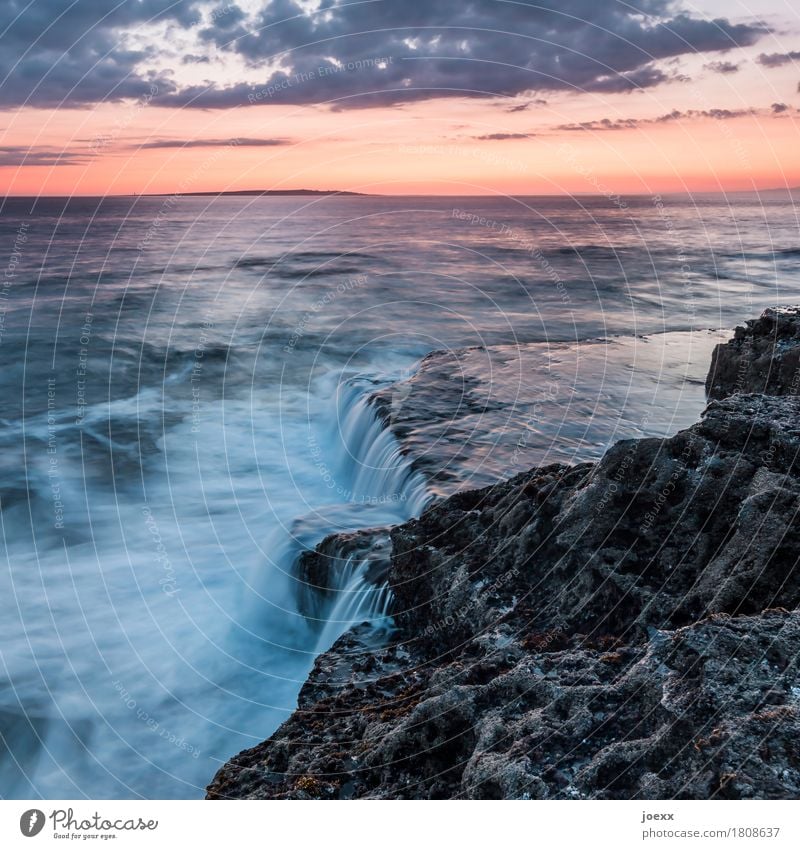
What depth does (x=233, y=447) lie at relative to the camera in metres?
17.1

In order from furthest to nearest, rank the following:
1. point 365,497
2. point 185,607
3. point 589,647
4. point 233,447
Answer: point 233,447 → point 365,497 → point 185,607 → point 589,647

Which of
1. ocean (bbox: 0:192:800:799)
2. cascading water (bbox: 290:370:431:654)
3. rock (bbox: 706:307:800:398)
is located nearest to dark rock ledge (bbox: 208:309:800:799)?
cascading water (bbox: 290:370:431:654)

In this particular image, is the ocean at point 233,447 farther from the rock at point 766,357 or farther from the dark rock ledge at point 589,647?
the rock at point 766,357

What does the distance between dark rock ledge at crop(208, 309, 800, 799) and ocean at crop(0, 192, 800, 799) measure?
51.0 inches

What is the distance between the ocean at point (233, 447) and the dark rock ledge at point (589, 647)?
1.30 metres

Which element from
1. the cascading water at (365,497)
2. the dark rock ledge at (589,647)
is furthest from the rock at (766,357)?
the cascading water at (365,497)

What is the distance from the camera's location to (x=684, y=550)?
5719 millimetres

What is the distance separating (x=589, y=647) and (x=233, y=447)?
1305 cm

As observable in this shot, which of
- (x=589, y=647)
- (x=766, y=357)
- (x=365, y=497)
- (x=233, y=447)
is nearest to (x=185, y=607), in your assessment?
(x=365, y=497)

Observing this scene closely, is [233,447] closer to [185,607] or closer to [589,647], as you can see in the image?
[185,607]

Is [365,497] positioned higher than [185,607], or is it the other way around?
[365,497]

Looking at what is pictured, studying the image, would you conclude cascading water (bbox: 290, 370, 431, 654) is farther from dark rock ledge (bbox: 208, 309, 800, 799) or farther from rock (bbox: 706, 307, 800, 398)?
rock (bbox: 706, 307, 800, 398)

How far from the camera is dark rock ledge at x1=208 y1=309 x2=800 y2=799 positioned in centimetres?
363
